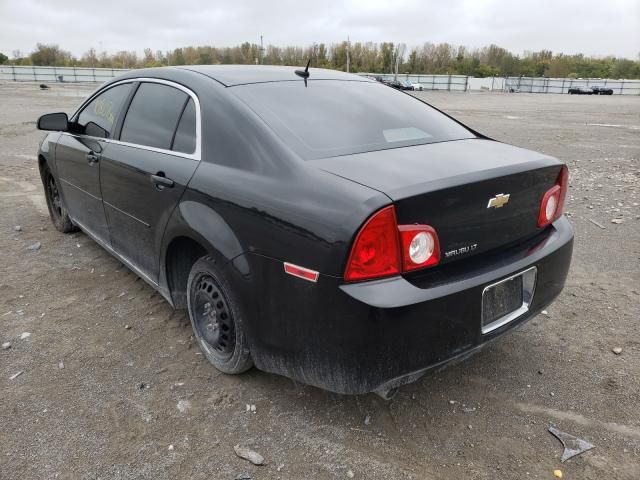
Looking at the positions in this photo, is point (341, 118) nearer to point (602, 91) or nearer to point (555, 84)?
point (602, 91)

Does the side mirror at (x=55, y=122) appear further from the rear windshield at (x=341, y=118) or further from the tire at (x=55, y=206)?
the rear windshield at (x=341, y=118)

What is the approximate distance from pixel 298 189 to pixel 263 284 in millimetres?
447

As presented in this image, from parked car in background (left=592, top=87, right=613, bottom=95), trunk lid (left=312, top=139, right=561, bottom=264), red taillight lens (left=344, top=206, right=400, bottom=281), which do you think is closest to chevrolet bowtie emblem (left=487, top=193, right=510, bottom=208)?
trunk lid (left=312, top=139, right=561, bottom=264)

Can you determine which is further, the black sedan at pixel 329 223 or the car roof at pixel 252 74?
the car roof at pixel 252 74

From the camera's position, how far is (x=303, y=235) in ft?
6.73

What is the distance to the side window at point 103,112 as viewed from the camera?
12.0 feet

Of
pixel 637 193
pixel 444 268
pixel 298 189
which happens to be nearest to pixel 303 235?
pixel 298 189

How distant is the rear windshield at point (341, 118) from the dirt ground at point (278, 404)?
1305mm

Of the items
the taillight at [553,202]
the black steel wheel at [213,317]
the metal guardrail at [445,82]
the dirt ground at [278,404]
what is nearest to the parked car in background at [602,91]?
the metal guardrail at [445,82]

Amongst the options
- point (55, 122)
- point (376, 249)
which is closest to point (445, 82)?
point (55, 122)

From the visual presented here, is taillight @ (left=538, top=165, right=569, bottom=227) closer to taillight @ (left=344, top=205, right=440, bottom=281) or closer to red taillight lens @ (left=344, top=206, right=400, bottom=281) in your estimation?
taillight @ (left=344, top=205, right=440, bottom=281)

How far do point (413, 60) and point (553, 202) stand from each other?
4730 inches

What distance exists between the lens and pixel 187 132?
2.85 m

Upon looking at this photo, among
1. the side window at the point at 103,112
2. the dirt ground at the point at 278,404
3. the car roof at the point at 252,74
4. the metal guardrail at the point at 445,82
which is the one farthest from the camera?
the metal guardrail at the point at 445,82
